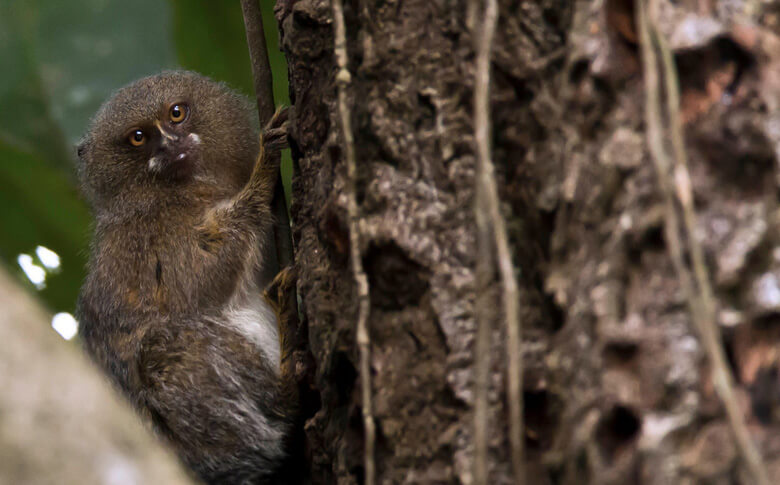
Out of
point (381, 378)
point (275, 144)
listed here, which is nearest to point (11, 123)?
point (275, 144)

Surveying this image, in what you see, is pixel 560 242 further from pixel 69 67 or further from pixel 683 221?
pixel 69 67

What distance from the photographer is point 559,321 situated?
1775 mm

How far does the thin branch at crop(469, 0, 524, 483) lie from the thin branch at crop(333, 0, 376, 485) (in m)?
0.31

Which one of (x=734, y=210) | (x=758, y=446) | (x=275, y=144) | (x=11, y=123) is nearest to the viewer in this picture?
(x=758, y=446)

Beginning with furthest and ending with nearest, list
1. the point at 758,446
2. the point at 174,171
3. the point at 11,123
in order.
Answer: the point at 11,123, the point at 174,171, the point at 758,446

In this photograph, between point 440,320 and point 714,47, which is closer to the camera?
point 714,47

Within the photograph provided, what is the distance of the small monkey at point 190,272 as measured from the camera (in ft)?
10.5

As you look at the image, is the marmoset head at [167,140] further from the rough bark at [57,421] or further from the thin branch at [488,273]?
the rough bark at [57,421]

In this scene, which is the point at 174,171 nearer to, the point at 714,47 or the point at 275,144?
the point at 275,144

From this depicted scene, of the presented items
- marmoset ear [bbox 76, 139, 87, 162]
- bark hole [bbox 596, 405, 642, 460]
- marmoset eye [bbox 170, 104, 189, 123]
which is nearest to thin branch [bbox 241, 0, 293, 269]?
marmoset eye [bbox 170, 104, 189, 123]

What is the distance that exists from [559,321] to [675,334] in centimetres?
31

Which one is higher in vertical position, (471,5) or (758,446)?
(471,5)

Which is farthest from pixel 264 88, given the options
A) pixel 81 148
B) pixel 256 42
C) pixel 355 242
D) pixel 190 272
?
pixel 81 148

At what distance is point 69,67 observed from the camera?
14.4 feet
